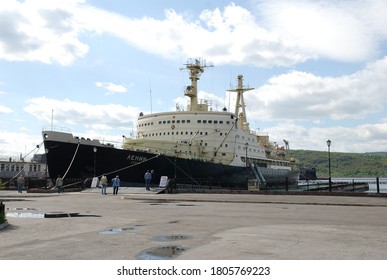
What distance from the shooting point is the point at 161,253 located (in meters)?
6.57

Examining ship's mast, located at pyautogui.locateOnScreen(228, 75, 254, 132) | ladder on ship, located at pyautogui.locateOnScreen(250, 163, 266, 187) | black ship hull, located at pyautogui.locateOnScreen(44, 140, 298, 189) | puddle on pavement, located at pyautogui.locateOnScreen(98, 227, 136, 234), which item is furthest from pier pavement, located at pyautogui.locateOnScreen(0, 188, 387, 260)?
ship's mast, located at pyautogui.locateOnScreen(228, 75, 254, 132)

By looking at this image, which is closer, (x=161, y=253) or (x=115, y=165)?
(x=161, y=253)

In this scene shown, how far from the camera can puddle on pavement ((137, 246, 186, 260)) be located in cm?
626

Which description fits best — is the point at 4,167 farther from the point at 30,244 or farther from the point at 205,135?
the point at 30,244

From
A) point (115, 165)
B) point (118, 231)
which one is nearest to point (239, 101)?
point (115, 165)

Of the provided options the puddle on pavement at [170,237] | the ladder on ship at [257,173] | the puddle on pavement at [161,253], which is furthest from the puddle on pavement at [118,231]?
the ladder on ship at [257,173]

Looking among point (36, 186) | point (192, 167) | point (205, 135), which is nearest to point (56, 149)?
point (36, 186)

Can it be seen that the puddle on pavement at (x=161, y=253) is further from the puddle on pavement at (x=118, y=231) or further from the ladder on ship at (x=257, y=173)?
the ladder on ship at (x=257, y=173)

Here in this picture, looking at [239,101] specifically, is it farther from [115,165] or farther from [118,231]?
[118,231]

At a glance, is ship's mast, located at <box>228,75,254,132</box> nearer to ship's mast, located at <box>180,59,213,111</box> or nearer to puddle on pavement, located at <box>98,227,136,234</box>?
ship's mast, located at <box>180,59,213,111</box>

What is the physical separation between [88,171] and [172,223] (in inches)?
931

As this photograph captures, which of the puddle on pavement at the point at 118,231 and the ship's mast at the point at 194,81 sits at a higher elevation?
the ship's mast at the point at 194,81

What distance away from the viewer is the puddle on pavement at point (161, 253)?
626 cm
